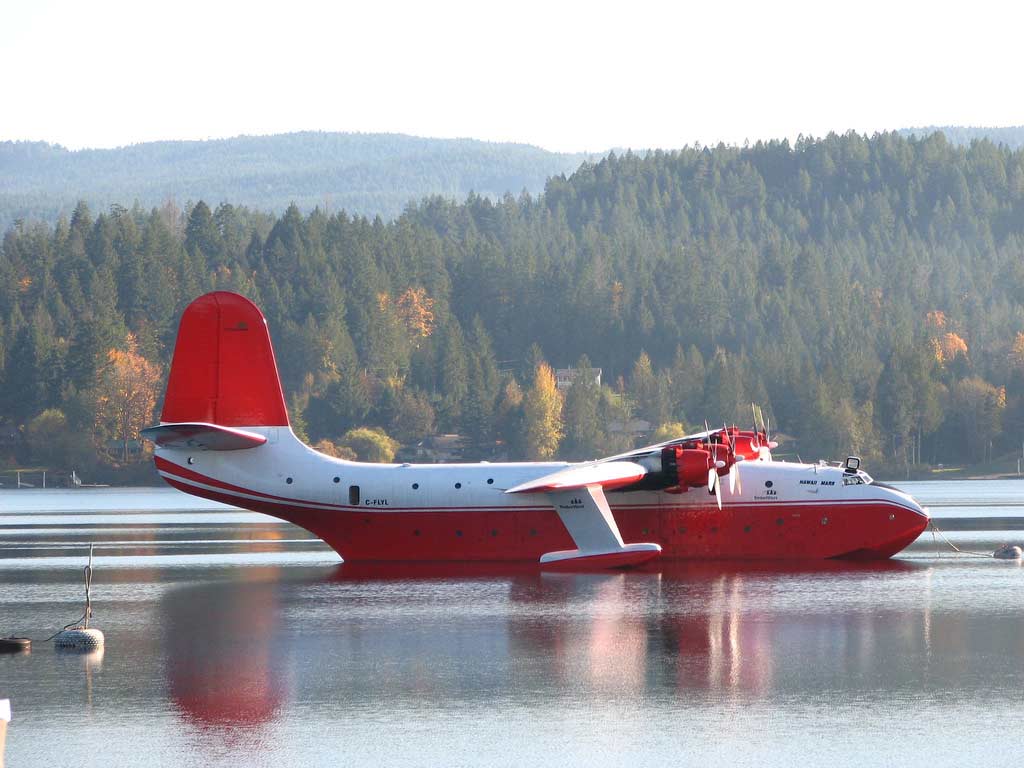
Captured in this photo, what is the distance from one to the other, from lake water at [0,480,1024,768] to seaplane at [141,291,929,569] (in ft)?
3.38

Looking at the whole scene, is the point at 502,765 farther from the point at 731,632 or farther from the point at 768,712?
the point at 731,632

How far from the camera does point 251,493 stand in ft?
149

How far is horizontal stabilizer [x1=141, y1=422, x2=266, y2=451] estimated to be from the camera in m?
42.3

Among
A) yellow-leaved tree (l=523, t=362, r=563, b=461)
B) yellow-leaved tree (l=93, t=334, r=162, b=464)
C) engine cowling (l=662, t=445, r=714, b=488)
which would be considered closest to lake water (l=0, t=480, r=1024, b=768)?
engine cowling (l=662, t=445, r=714, b=488)

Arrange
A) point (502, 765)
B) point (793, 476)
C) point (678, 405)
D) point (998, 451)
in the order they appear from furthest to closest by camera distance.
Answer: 1. point (678, 405)
2. point (998, 451)
3. point (793, 476)
4. point (502, 765)

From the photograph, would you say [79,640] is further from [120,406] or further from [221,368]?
[120,406]

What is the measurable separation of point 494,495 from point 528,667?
1764 cm

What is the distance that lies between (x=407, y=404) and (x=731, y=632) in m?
146

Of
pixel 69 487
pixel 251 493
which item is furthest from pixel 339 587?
pixel 69 487

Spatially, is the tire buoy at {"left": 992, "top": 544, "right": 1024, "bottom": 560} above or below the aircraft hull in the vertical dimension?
below

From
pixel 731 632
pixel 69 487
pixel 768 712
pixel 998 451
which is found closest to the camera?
pixel 768 712

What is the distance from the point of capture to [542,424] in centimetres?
17312

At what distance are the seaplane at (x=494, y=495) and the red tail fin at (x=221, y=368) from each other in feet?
0.14

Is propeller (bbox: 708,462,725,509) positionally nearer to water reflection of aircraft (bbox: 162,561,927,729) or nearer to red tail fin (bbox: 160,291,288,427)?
water reflection of aircraft (bbox: 162,561,927,729)
